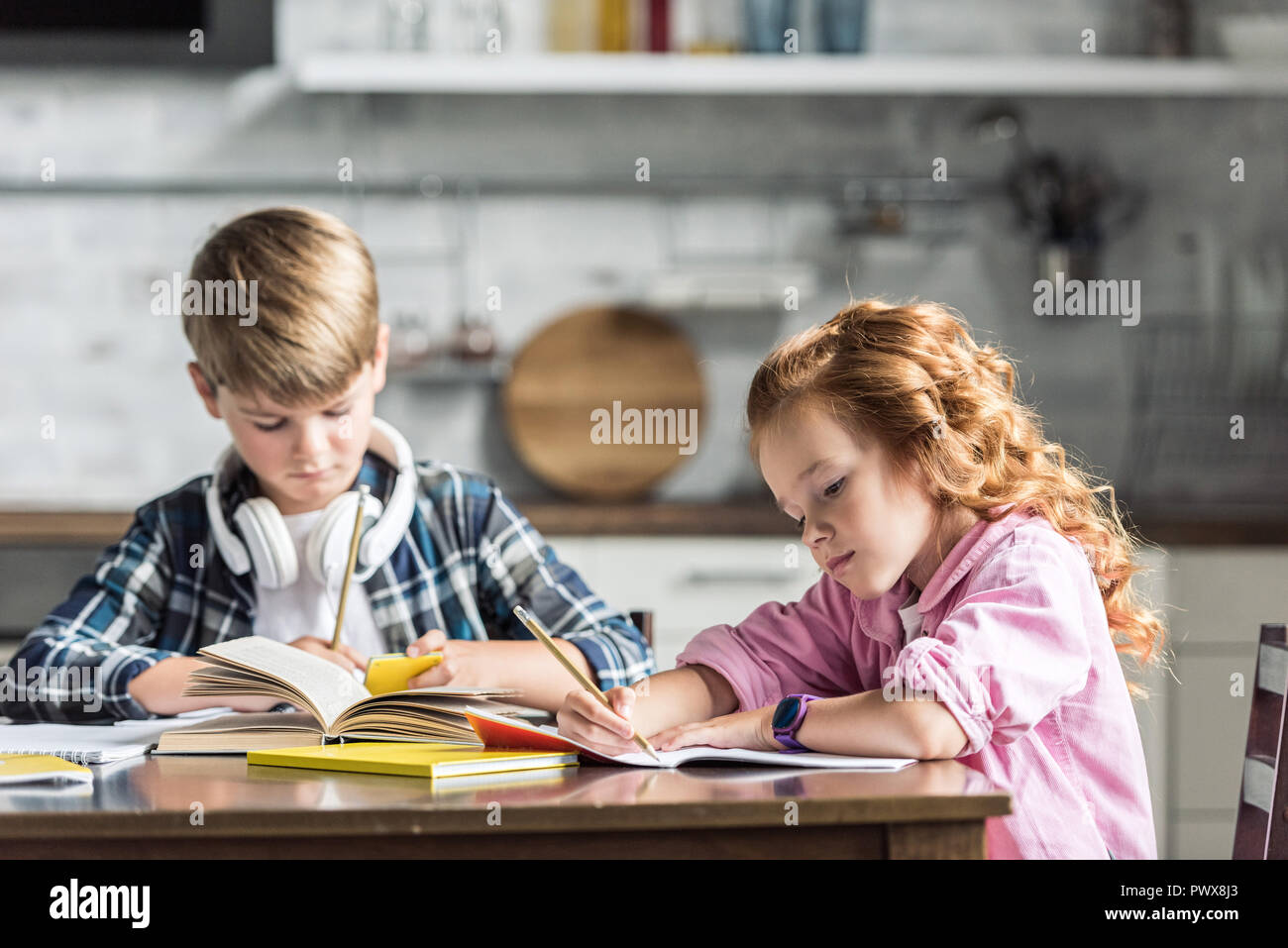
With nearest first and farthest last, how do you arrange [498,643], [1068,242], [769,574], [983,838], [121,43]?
[983,838] < [498,643] < [769,574] < [121,43] < [1068,242]

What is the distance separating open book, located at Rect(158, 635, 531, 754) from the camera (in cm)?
99

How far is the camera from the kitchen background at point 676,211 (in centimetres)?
291

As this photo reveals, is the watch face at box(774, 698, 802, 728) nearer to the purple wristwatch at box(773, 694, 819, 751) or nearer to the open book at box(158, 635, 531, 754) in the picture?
the purple wristwatch at box(773, 694, 819, 751)

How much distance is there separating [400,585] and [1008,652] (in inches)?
31.1

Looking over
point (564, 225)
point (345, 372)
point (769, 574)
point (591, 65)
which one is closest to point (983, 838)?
point (345, 372)

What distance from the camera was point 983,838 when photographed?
762 mm

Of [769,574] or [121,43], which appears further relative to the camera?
[121,43]

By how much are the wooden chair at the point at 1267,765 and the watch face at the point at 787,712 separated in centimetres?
45

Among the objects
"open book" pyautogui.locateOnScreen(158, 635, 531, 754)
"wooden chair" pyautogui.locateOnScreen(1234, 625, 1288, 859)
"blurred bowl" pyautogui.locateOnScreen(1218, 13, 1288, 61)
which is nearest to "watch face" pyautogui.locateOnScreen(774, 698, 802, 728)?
"open book" pyautogui.locateOnScreen(158, 635, 531, 754)

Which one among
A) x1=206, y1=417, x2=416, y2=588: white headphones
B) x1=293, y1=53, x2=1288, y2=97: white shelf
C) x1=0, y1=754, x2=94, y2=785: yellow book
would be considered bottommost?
x1=0, y1=754, x2=94, y2=785: yellow book

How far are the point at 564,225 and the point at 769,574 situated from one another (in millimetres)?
1010

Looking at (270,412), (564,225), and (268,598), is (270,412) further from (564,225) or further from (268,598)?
(564,225)

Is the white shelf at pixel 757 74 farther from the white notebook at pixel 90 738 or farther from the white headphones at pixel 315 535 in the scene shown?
the white notebook at pixel 90 738
